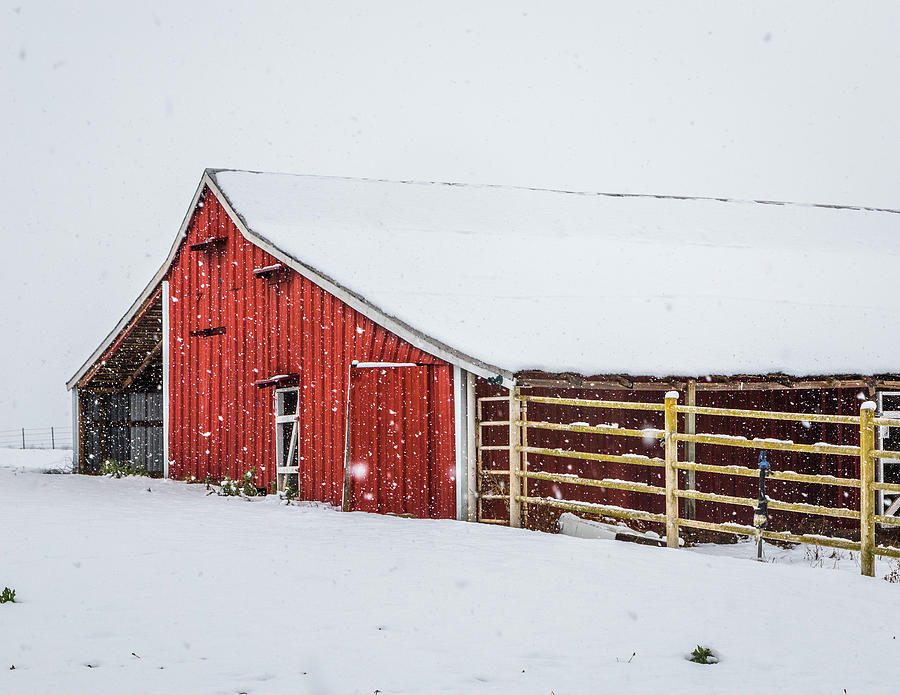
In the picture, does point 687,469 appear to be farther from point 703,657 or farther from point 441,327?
point 703,657

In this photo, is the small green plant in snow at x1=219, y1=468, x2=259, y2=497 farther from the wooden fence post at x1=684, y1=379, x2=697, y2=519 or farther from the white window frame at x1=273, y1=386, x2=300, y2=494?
the wooden fence post at x1=684, y1=379, x2=697, y2=519

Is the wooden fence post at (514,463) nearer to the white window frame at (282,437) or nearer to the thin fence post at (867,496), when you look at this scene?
the thin fence post at (867,496)

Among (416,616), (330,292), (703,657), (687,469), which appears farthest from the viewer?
(330,292)

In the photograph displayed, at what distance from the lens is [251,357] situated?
17.8 m

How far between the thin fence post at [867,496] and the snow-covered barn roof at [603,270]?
440 centimetres

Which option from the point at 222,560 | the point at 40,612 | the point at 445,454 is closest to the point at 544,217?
the point at 445,454

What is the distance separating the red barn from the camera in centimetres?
1398

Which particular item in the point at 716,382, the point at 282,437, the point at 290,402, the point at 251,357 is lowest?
the point at 282,437

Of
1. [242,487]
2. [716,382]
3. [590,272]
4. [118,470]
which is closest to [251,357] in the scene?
[242,487]

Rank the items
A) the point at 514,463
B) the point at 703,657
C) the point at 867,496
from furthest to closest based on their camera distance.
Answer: the point at 514,463 < the point at 867,496 < the point at 703,657

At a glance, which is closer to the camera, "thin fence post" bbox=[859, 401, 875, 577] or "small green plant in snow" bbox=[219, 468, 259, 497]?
"thin fence post" bbox=[859, 401, 875, 577]

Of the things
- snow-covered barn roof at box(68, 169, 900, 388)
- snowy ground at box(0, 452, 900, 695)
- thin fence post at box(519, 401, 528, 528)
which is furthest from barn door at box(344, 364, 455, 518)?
snowy ground at box(0, 452, 900, 695)

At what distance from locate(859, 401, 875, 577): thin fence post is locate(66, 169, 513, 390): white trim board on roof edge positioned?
Answer: 453 centimetres

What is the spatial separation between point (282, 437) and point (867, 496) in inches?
401
